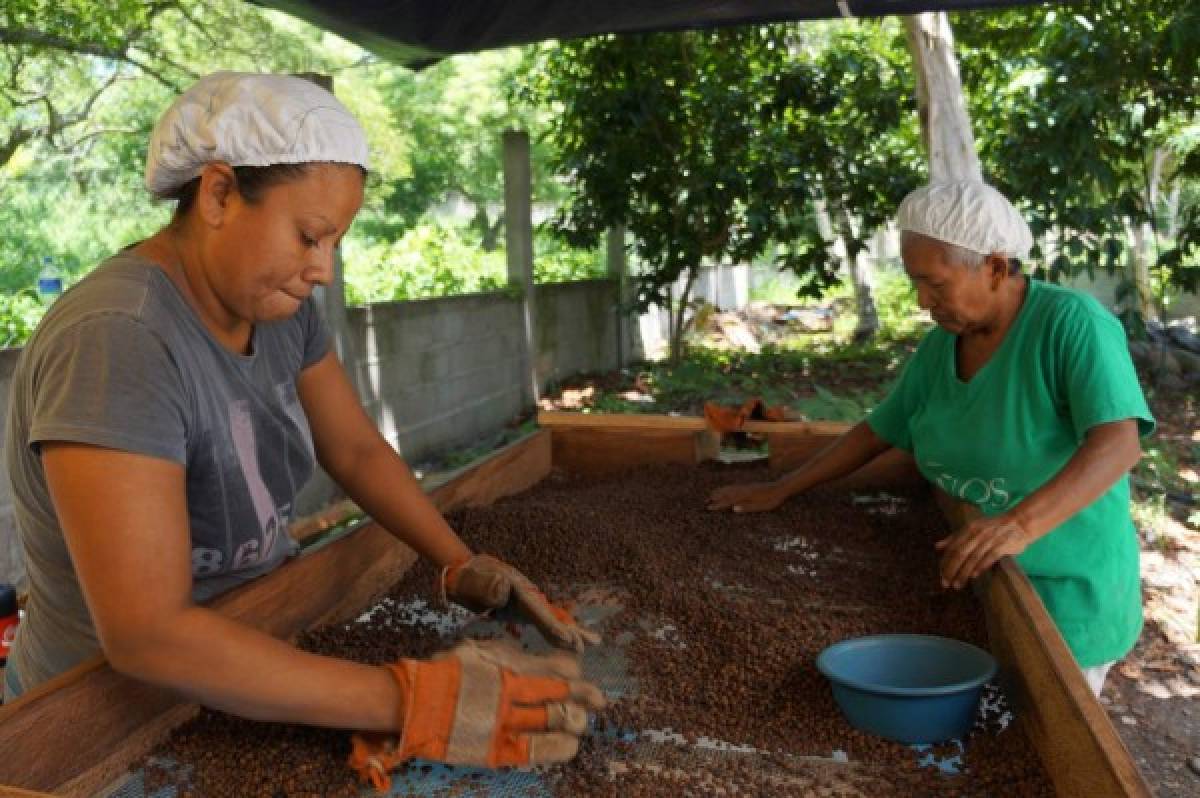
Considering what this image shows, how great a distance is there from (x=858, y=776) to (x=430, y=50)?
2825mm

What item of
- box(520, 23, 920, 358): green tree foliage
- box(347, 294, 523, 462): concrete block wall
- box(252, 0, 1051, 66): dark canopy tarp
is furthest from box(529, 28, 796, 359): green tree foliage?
box(252, 0, 1051, 66): dark canopy tarp

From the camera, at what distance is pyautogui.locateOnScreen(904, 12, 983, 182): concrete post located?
5715mm

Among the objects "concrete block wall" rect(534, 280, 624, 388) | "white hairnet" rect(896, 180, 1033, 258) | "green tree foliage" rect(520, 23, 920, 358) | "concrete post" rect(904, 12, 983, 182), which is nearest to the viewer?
"white hairnet" rect(896, 180, 1033, 258)

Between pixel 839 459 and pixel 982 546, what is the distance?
82cm

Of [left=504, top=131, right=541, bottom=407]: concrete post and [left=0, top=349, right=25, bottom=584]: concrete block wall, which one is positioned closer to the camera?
[left=0, top=349, right=25, bottom=584]: concrete block wall

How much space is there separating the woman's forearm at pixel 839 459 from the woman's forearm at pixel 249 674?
5.20 ft

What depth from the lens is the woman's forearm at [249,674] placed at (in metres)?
1.23

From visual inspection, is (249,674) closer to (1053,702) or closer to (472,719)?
(472,719)

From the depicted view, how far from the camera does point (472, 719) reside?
1304 millimetres

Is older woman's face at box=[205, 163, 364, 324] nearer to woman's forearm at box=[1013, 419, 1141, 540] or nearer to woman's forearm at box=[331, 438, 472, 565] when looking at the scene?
woman's forearm at box=[331, 438, 472, 565]

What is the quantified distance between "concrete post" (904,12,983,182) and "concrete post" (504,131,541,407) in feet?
9.82

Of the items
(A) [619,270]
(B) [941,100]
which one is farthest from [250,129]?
(A) [619,270]

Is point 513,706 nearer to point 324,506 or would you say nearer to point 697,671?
point 697,671

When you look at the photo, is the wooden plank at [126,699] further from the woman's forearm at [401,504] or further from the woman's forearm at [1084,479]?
the woman's forearm at [1084,479]
